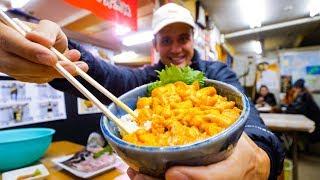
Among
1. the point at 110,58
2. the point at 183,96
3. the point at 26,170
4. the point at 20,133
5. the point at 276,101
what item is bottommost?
the point at 276,101

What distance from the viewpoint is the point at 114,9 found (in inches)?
60.7

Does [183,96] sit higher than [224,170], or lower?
higher

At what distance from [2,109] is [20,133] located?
0.20 m

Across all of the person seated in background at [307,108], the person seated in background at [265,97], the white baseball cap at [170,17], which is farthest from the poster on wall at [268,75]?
the white baseball cap at [170,17]

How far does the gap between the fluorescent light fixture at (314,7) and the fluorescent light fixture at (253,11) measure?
1110mm

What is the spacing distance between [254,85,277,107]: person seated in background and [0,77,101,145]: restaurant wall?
685cm

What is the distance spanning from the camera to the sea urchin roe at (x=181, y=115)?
0.47 metres

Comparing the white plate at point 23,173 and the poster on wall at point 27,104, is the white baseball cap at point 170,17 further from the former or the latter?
the white plate at point 23,173

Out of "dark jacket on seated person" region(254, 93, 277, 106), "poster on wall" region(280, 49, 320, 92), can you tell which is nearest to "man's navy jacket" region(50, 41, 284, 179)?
"dark jacket on seated person" region(254, 93, 277, 106)

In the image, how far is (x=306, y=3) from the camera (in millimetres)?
5621

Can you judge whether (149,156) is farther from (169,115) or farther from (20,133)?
(20,133)

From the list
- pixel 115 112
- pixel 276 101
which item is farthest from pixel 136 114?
pixel 276 101

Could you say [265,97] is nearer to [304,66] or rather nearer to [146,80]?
[304,66]

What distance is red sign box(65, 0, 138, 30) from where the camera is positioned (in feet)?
4.20
